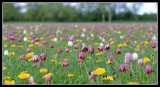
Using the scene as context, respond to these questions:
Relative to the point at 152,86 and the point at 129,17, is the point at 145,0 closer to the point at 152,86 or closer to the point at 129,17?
the point at 152,86

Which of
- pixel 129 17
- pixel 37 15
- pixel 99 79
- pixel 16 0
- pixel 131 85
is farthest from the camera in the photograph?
pixel 37 15

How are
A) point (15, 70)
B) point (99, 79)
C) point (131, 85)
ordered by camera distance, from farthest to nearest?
point (15, 70) < point (99, 79) < point (131, 85)

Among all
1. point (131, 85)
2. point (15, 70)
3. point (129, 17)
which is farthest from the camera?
point (129, 17)

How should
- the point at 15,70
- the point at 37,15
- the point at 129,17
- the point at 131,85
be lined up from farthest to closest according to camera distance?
the point at 37,15
the point at 129,17
the point at 15,70
the point at 131,85

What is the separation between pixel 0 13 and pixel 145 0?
1.93m

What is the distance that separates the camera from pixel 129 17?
5.66 metres

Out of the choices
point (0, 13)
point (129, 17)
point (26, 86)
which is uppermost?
point (129, 17)

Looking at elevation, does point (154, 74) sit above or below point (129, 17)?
below

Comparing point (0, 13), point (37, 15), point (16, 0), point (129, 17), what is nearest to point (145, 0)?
point (16, 0)

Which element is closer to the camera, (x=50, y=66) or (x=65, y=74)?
(x=65, y=74)

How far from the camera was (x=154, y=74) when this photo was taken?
253 cm

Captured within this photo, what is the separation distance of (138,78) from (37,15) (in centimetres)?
701

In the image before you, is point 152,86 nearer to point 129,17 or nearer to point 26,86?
point 26,86

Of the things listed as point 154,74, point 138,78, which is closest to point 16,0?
point 138,78
